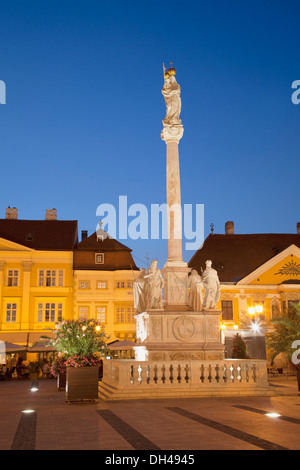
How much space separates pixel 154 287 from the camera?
1934cm

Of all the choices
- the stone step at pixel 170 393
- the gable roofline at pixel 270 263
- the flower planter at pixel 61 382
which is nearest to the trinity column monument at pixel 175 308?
the stone step at pixel 170 393

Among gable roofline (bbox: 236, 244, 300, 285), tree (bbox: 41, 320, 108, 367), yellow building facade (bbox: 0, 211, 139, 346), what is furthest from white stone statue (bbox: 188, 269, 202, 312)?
yellow building facade (bbox: 0, 211, 139, 346)

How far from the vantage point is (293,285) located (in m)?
42.4

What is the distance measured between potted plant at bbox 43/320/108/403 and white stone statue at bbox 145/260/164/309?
2.94 m

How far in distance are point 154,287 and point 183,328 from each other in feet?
6.02

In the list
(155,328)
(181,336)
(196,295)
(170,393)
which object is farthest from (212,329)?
(170,393)

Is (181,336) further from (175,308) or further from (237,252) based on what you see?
(237,252)

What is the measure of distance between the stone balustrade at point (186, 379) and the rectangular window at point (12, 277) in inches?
1154

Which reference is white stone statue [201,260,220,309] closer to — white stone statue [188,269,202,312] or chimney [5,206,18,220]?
white stone statue [188,269,202,312]

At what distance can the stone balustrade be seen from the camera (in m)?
16.1

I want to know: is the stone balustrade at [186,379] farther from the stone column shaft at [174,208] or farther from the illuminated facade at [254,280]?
the illuminated facade at [254,280]

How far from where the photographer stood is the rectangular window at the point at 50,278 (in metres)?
45.5
